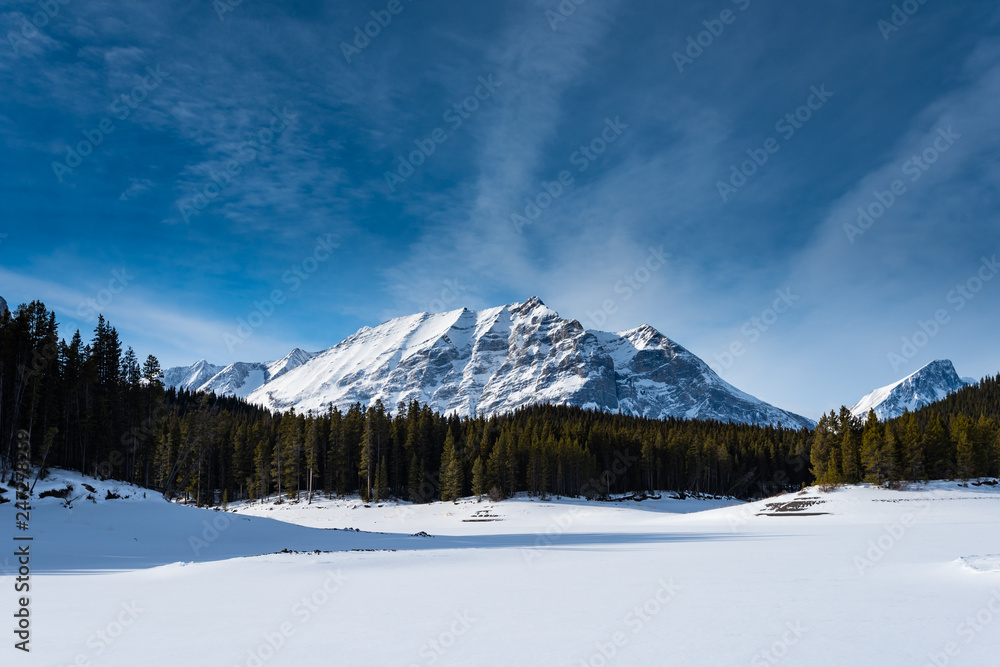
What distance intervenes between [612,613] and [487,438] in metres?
83.9

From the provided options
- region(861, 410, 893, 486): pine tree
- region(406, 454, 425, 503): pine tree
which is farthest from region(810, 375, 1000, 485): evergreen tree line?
region(406, 454, 425, 503): pine tree

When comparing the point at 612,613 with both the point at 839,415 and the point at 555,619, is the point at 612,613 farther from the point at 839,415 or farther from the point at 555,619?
the point at 839,415

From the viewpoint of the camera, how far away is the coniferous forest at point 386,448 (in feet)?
149

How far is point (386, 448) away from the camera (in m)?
89.8

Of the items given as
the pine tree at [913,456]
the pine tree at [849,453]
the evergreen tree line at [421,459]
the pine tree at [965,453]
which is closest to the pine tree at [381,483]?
the evergreen tree line at [421,459]

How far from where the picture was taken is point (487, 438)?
93.6 meters

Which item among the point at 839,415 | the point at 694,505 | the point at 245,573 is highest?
the point at 839,415

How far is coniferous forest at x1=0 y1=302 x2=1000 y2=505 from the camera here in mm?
45344

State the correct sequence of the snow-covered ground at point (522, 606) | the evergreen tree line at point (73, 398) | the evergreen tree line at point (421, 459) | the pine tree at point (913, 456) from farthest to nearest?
the evergreen tree line at point (421, 459) → the pine tree at point (913, 456) → the evergreen tree line at point (73, 398) → the snow-covered ground at point (522, 606)

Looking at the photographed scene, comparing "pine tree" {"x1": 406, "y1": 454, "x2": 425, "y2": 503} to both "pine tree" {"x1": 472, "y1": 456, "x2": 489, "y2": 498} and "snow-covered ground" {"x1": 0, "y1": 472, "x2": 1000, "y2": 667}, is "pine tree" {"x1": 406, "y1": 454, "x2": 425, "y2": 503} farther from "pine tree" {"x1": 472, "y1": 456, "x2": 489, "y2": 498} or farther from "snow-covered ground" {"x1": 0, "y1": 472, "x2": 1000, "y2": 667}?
"snow-covered ground" {"x1": 0, "y1": 472, "x2": 1000, "y2": 667}

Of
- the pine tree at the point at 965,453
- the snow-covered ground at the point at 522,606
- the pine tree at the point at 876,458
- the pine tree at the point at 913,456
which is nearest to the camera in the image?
the snow-covered ground at the point at 522,606

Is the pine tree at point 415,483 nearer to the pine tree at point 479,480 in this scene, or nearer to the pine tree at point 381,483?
the pine tree at point 381,483

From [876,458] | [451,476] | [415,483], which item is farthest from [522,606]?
[415,483]

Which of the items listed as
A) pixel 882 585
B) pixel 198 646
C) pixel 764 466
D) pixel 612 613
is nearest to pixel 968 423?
pixel 764 466
